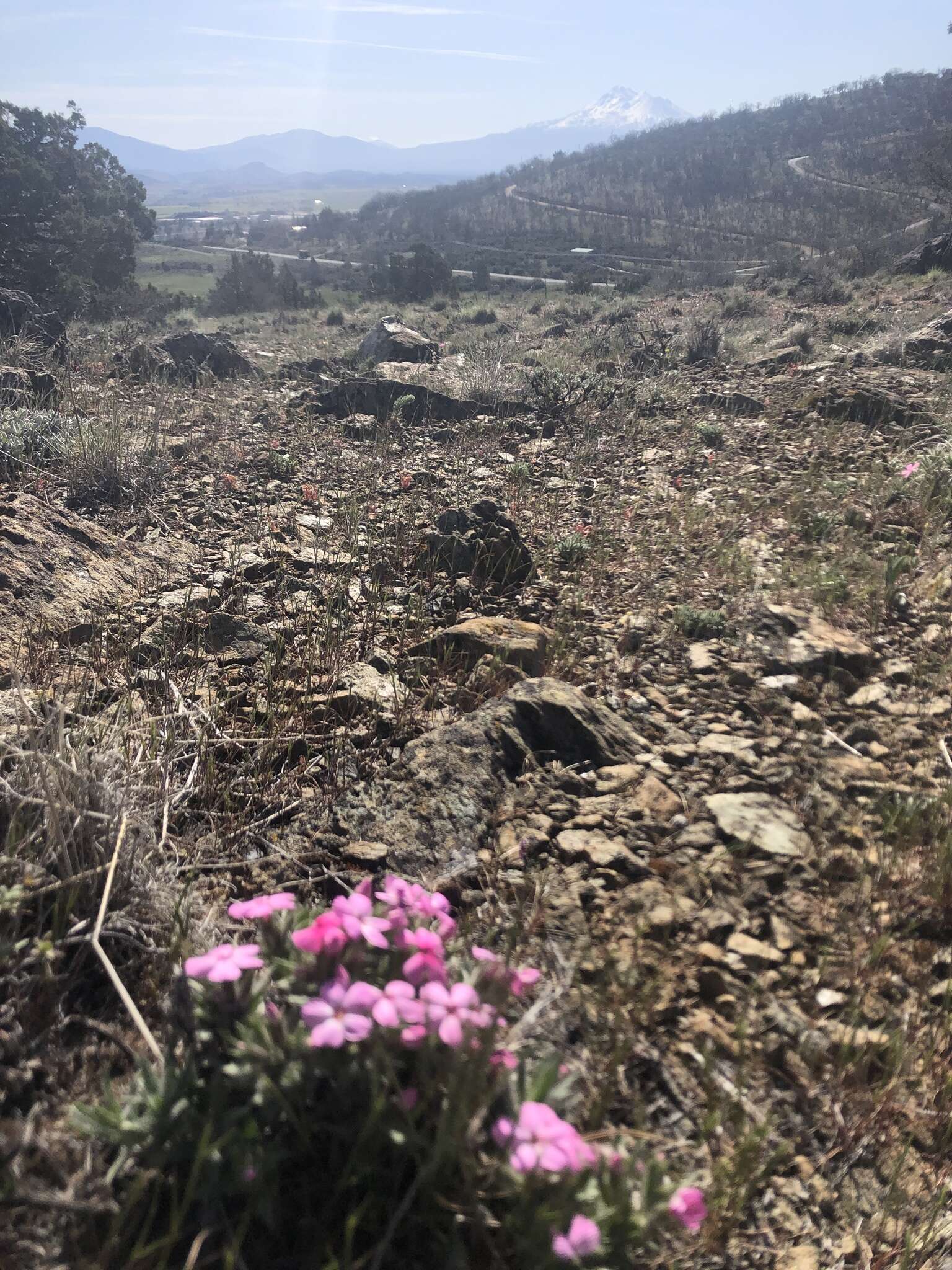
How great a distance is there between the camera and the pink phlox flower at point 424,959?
4.73 feet

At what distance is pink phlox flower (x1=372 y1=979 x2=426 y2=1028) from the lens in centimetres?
130

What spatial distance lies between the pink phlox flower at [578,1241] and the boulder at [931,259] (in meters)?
24.6

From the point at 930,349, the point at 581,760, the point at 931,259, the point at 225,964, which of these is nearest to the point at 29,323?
the point at 581,760

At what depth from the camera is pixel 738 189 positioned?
207ft

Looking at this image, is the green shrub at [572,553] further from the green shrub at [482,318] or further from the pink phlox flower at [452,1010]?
the green shrub at [482,318]

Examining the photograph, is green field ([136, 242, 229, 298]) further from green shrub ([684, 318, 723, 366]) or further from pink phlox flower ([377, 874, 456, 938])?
pink phlox flower ([377, 874, 456, 938])

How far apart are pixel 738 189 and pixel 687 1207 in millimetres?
76694

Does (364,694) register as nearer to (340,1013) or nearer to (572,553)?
(340,1013)

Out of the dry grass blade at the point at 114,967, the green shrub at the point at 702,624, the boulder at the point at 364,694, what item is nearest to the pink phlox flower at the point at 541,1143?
the dry grass blade at the point at 114,967

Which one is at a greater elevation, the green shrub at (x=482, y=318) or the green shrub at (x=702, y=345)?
the green shrub at (x=482, y=318)

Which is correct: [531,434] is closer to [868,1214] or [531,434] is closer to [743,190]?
[868,1214]

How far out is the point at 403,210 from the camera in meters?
85.7

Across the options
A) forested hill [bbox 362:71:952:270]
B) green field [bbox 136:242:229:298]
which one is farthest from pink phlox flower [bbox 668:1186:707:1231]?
green field [bbox 136:242:229:298]

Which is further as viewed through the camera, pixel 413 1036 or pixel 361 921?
pixel 361 921
